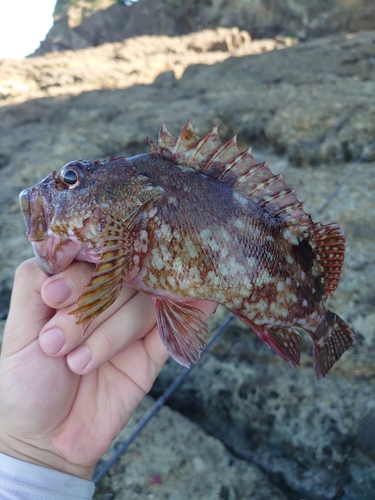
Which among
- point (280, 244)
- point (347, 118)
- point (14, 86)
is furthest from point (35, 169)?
point (347, 118)

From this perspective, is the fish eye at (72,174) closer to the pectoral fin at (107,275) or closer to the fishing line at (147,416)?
the pectoral fin at (107,275)

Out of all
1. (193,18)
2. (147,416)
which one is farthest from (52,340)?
(193,18)

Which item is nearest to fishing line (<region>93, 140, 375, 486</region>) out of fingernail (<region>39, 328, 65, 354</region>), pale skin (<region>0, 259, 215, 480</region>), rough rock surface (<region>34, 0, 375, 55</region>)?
pale skin (<region>0, 259, 215, 480</region>)

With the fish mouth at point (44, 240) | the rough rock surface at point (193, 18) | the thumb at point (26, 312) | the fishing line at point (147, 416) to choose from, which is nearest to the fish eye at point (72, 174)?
the fish mouth at point (44, 240)

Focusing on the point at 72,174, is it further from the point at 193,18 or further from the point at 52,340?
the point at 193,18

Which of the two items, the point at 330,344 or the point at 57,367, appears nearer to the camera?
the point at 57,367

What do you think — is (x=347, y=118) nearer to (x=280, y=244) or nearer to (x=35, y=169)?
(x=280, y=244)
